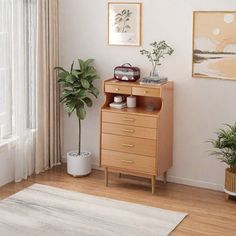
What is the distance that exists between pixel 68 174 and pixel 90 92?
0.93m

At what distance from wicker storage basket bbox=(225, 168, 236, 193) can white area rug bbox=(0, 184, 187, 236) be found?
23.7 inches

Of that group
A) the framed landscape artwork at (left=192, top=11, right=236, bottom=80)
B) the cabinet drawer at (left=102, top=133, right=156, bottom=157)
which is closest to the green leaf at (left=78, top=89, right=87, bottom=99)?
the cabinet drawer at (left=102, top=133, right=156, bottom=157)

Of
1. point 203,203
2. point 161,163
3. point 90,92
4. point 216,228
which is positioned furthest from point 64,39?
point 216,228

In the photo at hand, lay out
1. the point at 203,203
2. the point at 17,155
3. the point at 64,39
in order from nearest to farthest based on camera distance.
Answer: the point at 203,203 → the point at 17,155 → the point at 64,39

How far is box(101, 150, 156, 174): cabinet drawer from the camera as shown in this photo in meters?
5.09

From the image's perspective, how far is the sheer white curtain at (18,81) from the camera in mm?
5180

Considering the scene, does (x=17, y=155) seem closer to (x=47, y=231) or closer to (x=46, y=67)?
(x=46, y=67)

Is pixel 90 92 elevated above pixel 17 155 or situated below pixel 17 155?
above

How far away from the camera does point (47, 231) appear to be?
4.23 m

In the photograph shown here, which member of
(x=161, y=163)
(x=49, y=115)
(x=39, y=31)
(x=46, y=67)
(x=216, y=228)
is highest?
(x=39, y=31)

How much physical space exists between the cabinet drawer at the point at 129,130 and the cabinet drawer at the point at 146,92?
0.34 metres

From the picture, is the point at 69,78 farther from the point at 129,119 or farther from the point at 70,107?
the point at 129,119

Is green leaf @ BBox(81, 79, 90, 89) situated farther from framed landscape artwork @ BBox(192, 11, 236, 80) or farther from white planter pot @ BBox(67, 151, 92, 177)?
framed landscape artwork @ BBox(192, 11, 236, 80)

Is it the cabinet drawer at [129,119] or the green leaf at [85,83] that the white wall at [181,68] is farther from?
the cabinet drawer at [129,119]
